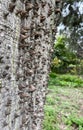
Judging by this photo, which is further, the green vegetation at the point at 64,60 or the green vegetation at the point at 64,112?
the green vegetation at the point at 64,60

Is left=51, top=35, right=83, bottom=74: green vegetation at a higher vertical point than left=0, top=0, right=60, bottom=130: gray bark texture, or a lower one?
lower

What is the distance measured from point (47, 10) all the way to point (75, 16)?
10531 millimetres

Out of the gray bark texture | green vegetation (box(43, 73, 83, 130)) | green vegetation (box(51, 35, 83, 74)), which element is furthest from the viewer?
green vegetation (box(51, 35, 83, 74))

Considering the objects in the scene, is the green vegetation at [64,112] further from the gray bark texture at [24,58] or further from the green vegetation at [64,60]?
the green vegetation at [64,60]

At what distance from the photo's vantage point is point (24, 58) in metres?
1.42


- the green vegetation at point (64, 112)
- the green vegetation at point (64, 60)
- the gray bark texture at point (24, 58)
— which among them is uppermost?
the gray bark texture at point (24, 58)

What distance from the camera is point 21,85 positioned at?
4.72 ft

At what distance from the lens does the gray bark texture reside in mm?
1196

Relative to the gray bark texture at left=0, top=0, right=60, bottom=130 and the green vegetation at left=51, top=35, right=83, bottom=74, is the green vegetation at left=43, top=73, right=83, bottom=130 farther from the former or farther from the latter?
the green vegetation at left=51, top=35, right=83, bottom=74

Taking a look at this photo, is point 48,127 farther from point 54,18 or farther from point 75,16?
point 75,16

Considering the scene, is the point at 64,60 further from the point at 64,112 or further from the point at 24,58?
the point at 24,58

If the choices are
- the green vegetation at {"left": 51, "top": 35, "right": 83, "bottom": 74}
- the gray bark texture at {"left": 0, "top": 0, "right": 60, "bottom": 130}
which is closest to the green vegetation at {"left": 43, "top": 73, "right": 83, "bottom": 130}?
the gray bark texture at {"left": 0, "top": 0, "right": 60, "bottom": 130}

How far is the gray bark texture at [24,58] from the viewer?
1.20m

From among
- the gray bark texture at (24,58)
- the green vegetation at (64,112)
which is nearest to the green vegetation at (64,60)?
the green vegetation at (64,112)
